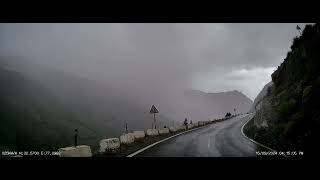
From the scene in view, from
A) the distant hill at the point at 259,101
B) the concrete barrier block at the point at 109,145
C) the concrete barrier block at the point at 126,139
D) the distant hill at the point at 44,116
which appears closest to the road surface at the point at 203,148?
the concrete barrier block at the point at 109,145

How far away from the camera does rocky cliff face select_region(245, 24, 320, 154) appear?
15208mm

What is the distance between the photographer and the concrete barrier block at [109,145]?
49.1 feet

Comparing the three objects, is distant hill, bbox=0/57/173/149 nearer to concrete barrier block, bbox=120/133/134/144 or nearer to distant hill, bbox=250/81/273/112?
distant hill, bbox=250/81/273/112

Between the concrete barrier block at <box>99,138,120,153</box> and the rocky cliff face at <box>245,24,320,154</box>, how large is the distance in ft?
25.7

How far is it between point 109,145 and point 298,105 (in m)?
11.6

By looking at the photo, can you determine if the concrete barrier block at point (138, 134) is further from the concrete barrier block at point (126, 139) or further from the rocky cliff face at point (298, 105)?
the rocky cliff face at point (298, 105)

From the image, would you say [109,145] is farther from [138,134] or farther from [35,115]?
[35,115]

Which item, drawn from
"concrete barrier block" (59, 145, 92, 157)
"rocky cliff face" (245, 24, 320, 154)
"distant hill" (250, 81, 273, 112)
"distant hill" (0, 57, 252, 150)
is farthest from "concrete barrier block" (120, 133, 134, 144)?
"distant hill" (0, 57, 252, 150)

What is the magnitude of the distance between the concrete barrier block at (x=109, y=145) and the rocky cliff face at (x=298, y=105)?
785 centimetres
